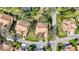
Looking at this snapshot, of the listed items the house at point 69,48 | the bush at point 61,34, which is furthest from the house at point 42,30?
the house at point 69,48

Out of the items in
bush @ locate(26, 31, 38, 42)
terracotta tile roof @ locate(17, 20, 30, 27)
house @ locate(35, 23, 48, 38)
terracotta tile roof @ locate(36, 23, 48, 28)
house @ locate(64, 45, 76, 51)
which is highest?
terracotta tile roof @ locate(17, 20, 30, 27)

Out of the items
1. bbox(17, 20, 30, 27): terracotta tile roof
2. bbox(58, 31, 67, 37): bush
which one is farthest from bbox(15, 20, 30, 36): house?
bbox(58, 31, 67, 37): bush

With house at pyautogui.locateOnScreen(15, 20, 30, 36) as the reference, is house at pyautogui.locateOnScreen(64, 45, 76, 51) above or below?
below

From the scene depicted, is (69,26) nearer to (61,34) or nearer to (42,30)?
(61,34)

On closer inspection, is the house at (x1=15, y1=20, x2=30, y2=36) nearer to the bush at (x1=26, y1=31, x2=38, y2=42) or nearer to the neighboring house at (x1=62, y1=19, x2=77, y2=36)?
the bush at (x1=26, y1=31, x2=38, y2=42)

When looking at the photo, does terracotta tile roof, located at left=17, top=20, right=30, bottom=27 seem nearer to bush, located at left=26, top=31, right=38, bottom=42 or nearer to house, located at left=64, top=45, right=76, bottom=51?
bush, located at left=26, top=31, right=38, bottom=42

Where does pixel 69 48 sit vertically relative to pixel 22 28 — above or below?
below

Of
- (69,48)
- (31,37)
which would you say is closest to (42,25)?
(31,37)
